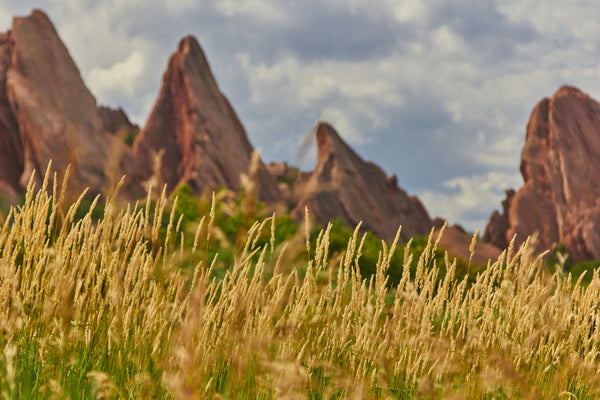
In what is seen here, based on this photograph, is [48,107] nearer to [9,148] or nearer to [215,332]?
[9,148]

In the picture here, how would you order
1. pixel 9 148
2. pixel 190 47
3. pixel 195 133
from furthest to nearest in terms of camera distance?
pixel 190 47 < pixel 195 133 < pixel 9 148

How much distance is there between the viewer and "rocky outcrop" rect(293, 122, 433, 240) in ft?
130

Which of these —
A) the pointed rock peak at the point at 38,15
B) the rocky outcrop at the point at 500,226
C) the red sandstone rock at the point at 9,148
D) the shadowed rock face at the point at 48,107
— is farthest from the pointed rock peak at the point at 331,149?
the pointed rock peak at the point at 38,15

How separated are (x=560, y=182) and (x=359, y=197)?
15839mm

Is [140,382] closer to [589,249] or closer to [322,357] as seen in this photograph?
[322,357]

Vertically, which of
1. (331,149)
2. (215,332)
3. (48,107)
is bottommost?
(215,332)

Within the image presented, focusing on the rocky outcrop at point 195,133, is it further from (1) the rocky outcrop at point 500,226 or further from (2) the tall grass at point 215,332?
(2) the tall grass at point 215,332

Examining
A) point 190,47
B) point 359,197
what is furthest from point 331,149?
point 190,47

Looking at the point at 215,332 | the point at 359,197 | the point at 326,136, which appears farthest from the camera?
the point at 326,136

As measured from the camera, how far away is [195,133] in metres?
40.1

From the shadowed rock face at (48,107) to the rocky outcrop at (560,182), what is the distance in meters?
29.3

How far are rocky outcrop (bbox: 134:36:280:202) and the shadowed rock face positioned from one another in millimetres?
4602

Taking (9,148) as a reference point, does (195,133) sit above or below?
above

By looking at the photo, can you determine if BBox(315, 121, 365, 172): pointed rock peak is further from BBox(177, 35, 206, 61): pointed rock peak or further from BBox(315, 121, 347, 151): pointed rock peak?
BBox(177, 35, 206, 61): pointed rock peak
